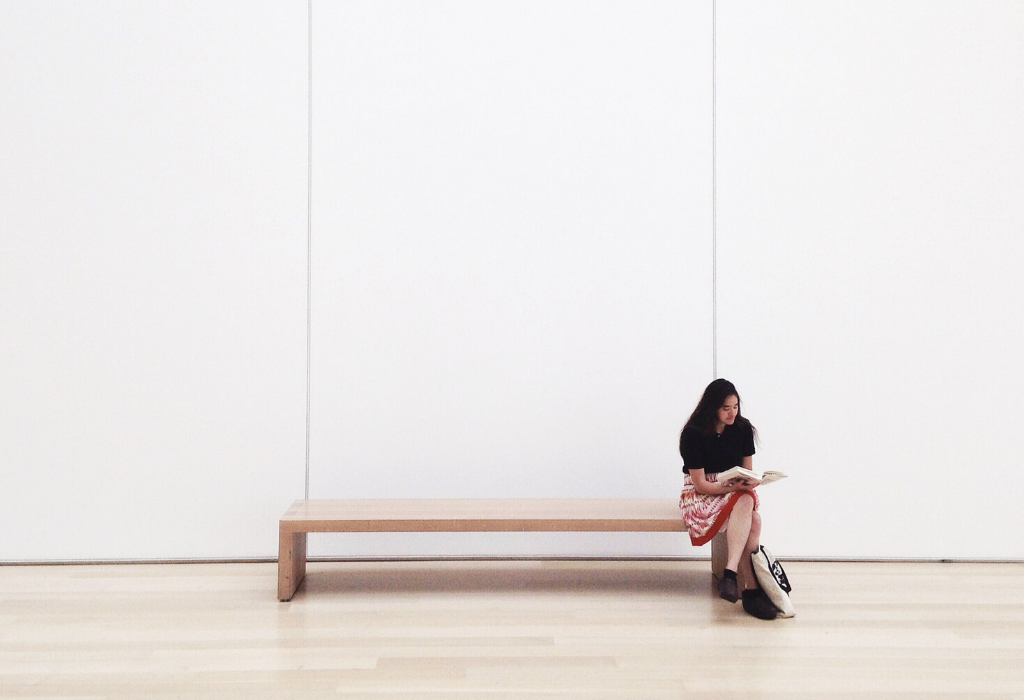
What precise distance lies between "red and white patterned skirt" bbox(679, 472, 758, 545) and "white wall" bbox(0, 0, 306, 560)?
1.90m

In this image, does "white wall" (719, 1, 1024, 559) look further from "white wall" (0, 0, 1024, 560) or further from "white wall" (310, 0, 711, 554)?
"white wall" (310, 0, 711, 554)

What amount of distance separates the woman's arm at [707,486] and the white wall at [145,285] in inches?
75.1

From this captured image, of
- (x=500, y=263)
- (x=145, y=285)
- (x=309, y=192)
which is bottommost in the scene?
(x=145, y=285)

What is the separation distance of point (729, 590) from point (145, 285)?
10.0 ft

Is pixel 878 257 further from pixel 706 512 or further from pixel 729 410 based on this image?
pixel 706 512

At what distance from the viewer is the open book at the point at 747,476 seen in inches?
121

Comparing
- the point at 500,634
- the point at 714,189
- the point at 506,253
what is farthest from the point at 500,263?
the point at 500,634

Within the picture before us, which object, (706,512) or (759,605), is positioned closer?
(759,605)

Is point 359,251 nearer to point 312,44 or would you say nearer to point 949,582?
point 312,44

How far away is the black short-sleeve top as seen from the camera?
331 centimetres

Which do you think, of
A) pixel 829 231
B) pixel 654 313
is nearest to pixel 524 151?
pixel 654 313

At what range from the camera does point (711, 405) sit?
331 cm

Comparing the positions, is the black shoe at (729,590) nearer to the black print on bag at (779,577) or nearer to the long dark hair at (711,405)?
the black print on bag at (779,577)

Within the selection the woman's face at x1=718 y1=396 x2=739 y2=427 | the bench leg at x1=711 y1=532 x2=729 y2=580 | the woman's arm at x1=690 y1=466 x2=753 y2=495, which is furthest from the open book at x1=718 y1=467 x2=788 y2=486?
the bench leg at x1=711 y1=532 x2=729 y2=580
